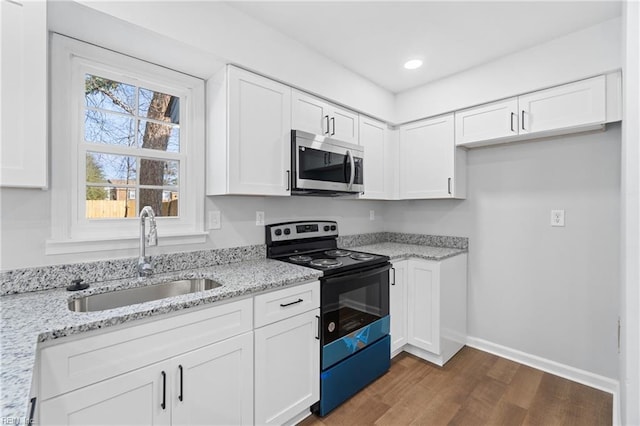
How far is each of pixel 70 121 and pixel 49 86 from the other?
0.58 feet

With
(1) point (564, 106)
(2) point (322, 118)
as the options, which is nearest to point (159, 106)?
(2) point (322, 118)

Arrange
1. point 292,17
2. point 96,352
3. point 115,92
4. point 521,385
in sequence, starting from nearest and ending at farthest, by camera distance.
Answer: point 96,352 < point 115,92 < point 292,17 < point 521,385

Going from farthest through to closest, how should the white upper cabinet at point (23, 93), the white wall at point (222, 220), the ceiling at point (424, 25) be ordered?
the ceiling at point (424, 25), the white wall at point (222, 220), the white upper cabinet at point (23, 93)

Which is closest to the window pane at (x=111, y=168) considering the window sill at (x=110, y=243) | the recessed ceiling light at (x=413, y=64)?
the window sill at (x=110, y=243)

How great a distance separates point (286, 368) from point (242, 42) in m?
1.93

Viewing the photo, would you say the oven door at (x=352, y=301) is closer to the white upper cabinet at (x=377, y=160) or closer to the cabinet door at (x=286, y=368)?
the cabinet door at (x=286, y=368)

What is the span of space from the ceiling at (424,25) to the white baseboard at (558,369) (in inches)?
95.4

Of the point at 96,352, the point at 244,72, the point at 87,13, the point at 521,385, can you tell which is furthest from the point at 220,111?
the point at 521,385

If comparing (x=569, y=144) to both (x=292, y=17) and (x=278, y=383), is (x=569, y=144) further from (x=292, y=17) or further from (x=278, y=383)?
(x=278, y=383)

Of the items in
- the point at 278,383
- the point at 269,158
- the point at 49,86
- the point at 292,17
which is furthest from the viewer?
the point at 269,158

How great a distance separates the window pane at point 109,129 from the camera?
166 cm

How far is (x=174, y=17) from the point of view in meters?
1.53

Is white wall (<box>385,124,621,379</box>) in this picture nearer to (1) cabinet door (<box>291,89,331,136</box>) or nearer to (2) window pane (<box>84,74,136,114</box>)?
(1) cabinet door (<box>291,89,331,136</box>)

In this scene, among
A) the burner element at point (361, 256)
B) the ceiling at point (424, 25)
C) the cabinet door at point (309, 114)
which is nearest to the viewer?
the ceiling at point (424, 25)
